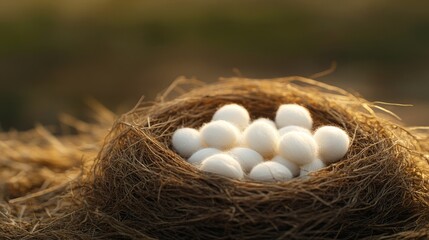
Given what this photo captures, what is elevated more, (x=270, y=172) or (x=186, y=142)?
(x=186, y=142)

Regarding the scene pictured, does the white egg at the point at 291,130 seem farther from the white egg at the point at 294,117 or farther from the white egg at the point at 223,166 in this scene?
the white egg at the point at 223,166

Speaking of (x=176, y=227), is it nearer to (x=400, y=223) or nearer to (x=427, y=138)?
(x=400, y=223)

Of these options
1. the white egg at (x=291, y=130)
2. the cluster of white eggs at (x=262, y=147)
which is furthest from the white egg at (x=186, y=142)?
the white egg at (x=291, y=130)

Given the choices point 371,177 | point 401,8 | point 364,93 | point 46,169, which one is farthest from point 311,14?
point 371,177

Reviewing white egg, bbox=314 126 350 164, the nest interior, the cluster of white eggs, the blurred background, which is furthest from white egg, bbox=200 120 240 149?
the blurred background

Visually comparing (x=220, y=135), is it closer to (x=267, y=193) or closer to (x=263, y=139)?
(x=263, y=139)

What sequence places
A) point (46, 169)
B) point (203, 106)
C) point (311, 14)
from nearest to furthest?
1. point (203, 106)
2. point (46, 169)
3. point (311, 14)

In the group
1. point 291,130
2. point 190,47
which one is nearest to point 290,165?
point 291,130
